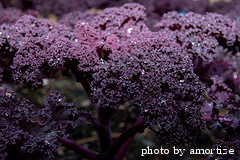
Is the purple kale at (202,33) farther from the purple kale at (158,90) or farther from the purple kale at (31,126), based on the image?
the purple kale at (31,126)

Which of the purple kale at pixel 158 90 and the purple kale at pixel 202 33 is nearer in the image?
the purple kale at pixel 158 90

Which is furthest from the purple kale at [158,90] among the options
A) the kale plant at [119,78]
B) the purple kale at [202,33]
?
the purple kale at [202,33]

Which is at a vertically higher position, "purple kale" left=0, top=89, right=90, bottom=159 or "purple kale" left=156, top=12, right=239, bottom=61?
"purple kale" left=156, top=12, right=239, bottom=61

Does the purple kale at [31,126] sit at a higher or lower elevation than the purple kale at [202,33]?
lower

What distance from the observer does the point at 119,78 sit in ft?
3.06

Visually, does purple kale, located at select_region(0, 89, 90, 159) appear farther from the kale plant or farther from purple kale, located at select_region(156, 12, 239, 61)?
purple kale, located at select_region(156, 12, 239, 61)

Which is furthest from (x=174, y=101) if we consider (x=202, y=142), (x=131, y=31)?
(x=202, y=142)

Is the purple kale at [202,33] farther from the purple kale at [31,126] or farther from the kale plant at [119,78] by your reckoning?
the purple kale at [31,126]

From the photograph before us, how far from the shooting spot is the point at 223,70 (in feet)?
4.82

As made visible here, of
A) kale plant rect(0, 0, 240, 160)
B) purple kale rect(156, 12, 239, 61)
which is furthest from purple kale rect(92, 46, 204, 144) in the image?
purple kale rect(156, 12, 239, 61)

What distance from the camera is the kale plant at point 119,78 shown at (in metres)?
0.91

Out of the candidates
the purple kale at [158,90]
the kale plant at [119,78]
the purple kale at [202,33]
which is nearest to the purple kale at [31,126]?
the kale plant at [119,78]

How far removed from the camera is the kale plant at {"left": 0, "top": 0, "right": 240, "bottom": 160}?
2.99ft

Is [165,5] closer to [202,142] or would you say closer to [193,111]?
[202,142]
